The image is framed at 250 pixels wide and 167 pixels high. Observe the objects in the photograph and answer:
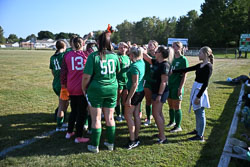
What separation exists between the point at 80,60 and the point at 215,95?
6452 millimetres

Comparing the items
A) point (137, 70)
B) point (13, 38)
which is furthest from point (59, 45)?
point (13, 38)

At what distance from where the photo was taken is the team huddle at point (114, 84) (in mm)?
3326

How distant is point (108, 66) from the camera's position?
11.0ft

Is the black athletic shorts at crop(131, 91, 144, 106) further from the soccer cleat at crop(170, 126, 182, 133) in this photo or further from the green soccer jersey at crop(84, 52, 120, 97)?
the soccer cleat at crop(170, 126, 182, 133)

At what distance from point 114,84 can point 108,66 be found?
0.35 metres

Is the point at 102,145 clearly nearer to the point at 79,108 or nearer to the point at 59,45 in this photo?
the point at 79,108

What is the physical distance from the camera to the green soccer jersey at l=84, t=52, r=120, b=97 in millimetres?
3215

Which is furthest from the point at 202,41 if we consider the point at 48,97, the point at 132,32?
the point at 48,97

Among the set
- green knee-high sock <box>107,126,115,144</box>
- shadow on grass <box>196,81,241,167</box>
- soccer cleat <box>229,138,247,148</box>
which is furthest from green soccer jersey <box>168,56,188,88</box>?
green knee-high sock <box>107,126,115,144</box>

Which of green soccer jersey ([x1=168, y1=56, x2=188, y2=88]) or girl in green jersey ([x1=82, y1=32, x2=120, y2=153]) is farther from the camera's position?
green soccer jersey ([x1=168, y1=56, x2=188, y2=88])

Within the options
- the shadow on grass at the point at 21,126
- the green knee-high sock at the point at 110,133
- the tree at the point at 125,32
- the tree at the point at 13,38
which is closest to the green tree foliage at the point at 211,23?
the tree at the point at 125,32

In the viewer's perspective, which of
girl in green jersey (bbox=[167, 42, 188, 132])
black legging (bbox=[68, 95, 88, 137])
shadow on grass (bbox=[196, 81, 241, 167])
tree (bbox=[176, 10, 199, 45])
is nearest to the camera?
shadow on grass (bbox=[196, 81, 241, 167])

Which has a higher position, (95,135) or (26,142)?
(95,135)

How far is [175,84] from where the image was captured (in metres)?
4.48
